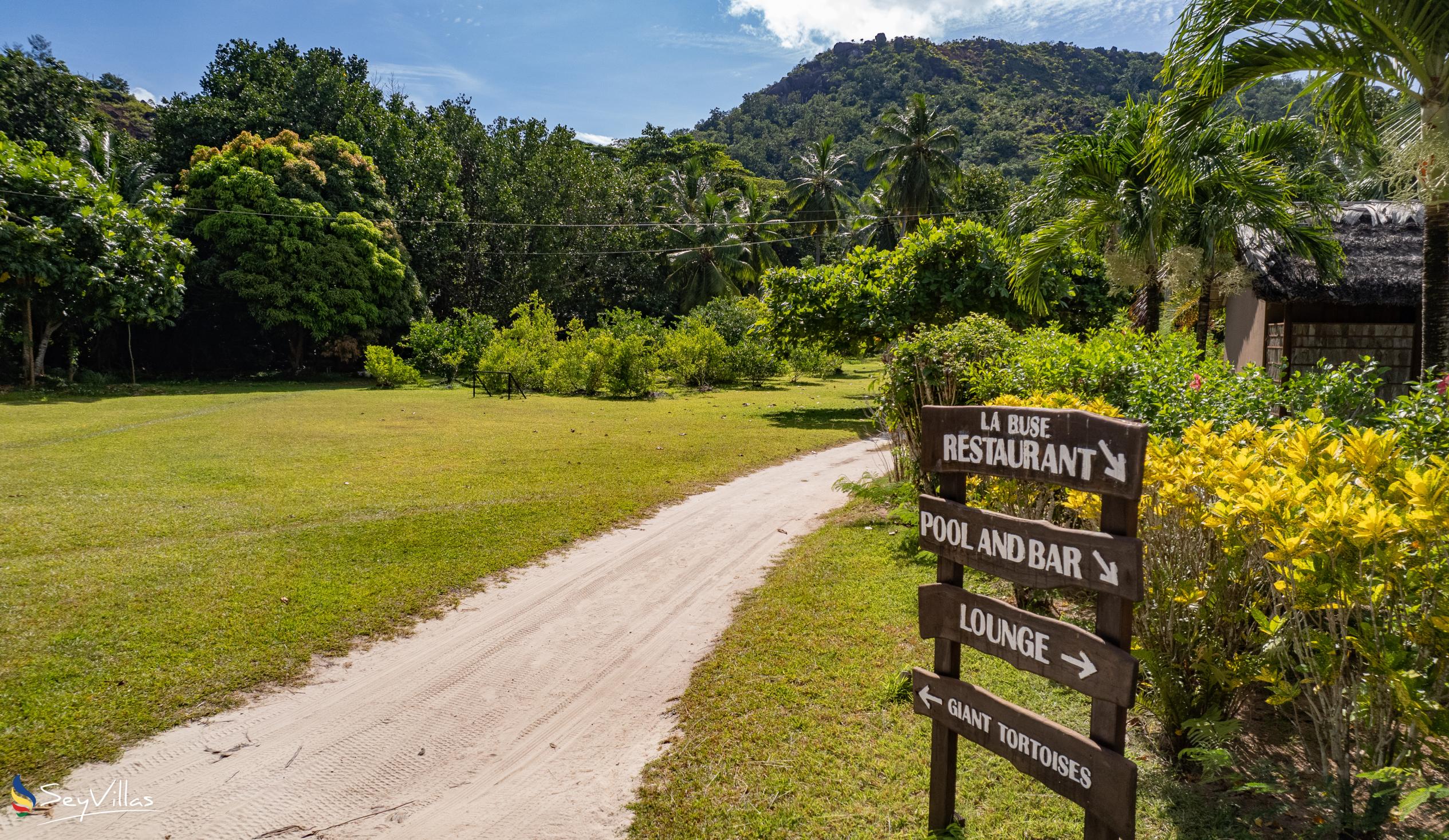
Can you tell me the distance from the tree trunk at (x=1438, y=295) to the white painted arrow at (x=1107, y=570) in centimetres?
580

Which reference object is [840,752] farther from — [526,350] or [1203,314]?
[526,350]

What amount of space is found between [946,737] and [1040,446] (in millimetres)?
1212

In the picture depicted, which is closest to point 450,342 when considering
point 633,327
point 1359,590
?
point 633,327

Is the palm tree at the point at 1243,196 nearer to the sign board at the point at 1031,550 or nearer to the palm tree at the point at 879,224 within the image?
the sign board at the point at 1031,550

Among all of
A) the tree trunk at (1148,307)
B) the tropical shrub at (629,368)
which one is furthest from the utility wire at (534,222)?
the tree trunk at (1148,307)

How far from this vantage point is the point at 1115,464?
2.42 meters

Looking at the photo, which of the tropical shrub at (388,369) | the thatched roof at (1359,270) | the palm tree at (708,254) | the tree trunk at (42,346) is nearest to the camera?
the thatched roof at (1359,270)

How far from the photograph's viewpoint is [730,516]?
884 cm

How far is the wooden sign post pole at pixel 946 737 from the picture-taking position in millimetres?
3031

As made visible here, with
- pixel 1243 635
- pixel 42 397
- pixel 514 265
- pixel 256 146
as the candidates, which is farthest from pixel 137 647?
pixel 514 265

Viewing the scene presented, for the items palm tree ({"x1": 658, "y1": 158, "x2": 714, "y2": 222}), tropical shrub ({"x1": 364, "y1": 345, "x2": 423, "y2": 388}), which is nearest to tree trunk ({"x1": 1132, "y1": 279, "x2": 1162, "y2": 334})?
tropical shrub ({"x1": 364, "y1": 345, "x2": 423, "y2": 388})

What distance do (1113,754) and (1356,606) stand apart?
1098 mm

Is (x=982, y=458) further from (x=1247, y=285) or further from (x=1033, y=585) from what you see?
(x=1247, y=285)

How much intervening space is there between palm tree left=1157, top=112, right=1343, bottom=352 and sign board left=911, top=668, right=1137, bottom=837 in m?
7.01
